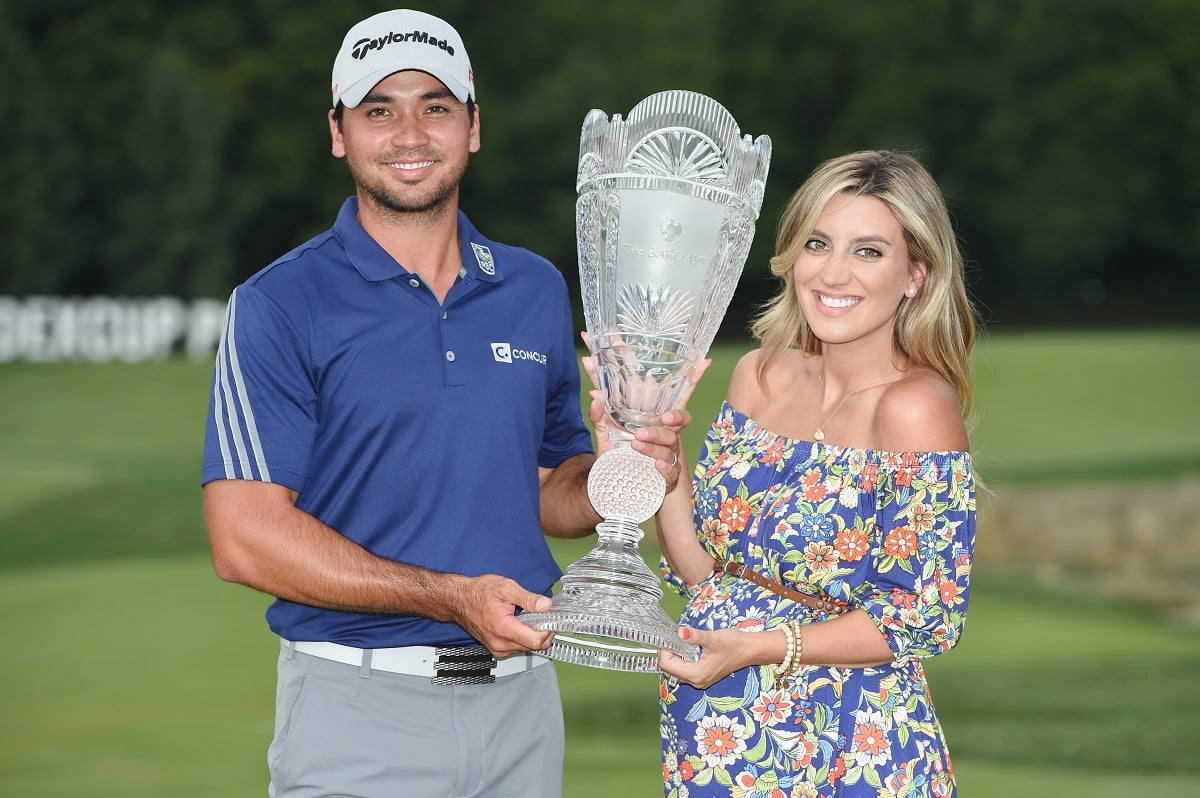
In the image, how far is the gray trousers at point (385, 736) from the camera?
2223 millimetres

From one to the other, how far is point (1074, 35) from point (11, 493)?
23.9 metres

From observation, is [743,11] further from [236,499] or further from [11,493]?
[236,499]

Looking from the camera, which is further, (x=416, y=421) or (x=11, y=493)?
(x=11, y=493)

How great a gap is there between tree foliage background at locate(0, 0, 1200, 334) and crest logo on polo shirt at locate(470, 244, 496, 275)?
74.3ft

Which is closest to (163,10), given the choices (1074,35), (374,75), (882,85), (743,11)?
(743,11)

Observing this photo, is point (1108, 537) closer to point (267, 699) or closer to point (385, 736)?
A: point (267, 699)

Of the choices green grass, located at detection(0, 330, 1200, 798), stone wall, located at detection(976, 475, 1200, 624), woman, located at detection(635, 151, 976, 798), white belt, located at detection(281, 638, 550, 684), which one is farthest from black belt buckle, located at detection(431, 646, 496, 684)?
stone wall, located at detection(976, 475, 1200, 624)

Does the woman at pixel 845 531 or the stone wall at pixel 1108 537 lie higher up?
the stone wall at pixel 1108 537

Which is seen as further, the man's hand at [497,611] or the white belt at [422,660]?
the white belt at [422,660]

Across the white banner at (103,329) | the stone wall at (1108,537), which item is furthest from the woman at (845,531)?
the white banner at (103,329)

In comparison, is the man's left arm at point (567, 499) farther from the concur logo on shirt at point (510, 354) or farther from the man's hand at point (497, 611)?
the man's hand at point (497, 611)

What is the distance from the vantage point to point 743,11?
32.0 metres

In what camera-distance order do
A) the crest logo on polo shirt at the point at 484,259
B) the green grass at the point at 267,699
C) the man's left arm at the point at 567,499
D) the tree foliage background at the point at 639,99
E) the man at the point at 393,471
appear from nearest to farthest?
1. the man at the point at 393,471
2. the crest logo on polo shirt at the point at 484,259
3. the man's left arm at the point at 567,499
4. the green grass at the point at 267,699
5. the tree foliage background at the point at 639,99

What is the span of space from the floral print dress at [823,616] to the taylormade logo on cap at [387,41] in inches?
33.3
